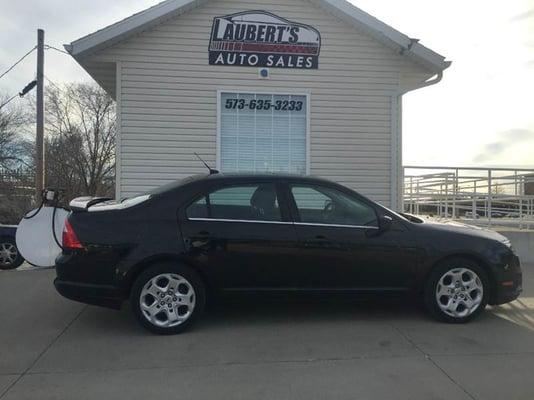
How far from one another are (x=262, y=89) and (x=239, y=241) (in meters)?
5.02

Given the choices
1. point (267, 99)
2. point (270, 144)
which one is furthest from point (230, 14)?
point (270, 144)

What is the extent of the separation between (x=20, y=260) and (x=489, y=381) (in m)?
Answer: 8.71

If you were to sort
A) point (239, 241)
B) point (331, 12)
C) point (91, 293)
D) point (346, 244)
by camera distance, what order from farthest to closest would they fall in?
point (331, 12) → point (346, 244) → point (239, 241) → point (91, 293)

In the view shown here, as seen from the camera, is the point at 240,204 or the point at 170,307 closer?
the point at 170,307

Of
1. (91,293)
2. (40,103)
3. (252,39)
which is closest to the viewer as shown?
(91,293)

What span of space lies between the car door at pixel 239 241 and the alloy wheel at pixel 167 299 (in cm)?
26

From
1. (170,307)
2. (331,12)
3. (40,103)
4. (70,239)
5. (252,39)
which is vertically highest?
(40,103)

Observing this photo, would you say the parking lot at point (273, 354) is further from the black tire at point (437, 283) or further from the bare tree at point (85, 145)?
the bare tree at point (85, 145)

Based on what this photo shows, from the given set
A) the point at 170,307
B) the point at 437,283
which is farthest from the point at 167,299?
the point at 437,283

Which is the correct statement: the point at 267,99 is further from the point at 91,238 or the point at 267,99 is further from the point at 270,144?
the point at 91,238

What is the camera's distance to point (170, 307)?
5.25 meters

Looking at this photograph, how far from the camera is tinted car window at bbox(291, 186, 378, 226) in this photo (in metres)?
5.56

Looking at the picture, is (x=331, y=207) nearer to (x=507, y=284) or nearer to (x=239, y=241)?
(x=239, y=241)

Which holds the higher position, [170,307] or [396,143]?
[396,143]
